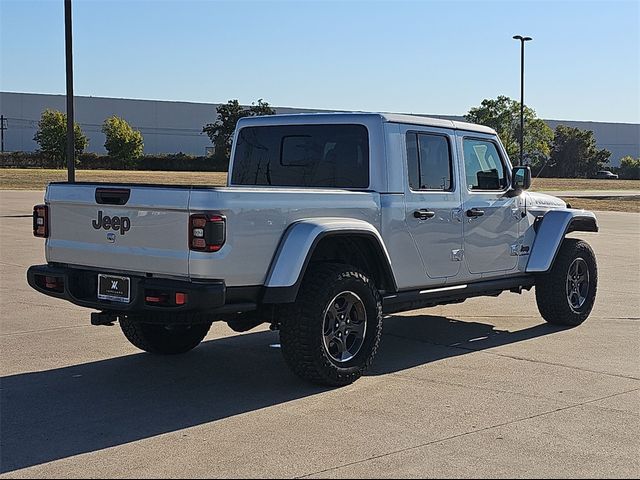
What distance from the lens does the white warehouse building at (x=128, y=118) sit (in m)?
89.9

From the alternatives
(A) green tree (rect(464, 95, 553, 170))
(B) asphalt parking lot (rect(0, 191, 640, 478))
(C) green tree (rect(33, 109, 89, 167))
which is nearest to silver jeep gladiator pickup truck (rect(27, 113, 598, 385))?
(B) asphalt parking lot (rect(0, 191, 640, 478))

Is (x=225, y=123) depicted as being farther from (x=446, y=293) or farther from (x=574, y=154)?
(x=446, y=293)

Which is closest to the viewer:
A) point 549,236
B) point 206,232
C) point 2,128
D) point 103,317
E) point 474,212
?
point 206,232

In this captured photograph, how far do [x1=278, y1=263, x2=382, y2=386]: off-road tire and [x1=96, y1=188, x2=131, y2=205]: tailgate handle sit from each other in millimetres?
1332

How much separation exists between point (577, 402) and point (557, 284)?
3011 millimetres

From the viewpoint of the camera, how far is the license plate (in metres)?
6.34

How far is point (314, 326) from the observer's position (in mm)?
6527

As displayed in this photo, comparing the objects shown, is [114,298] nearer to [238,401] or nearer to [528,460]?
[238,401]

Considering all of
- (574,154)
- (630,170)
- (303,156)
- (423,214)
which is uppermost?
(574,154)

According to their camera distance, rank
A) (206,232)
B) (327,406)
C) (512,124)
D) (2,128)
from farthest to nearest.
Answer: (2,128)
(512,124)
(327,406)
(206,232)

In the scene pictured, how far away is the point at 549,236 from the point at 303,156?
2811mm

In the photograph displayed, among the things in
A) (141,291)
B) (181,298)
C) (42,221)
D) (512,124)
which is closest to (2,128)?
(512,124)

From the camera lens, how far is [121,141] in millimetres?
82125

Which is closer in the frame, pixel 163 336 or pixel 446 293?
pixel 163 336
